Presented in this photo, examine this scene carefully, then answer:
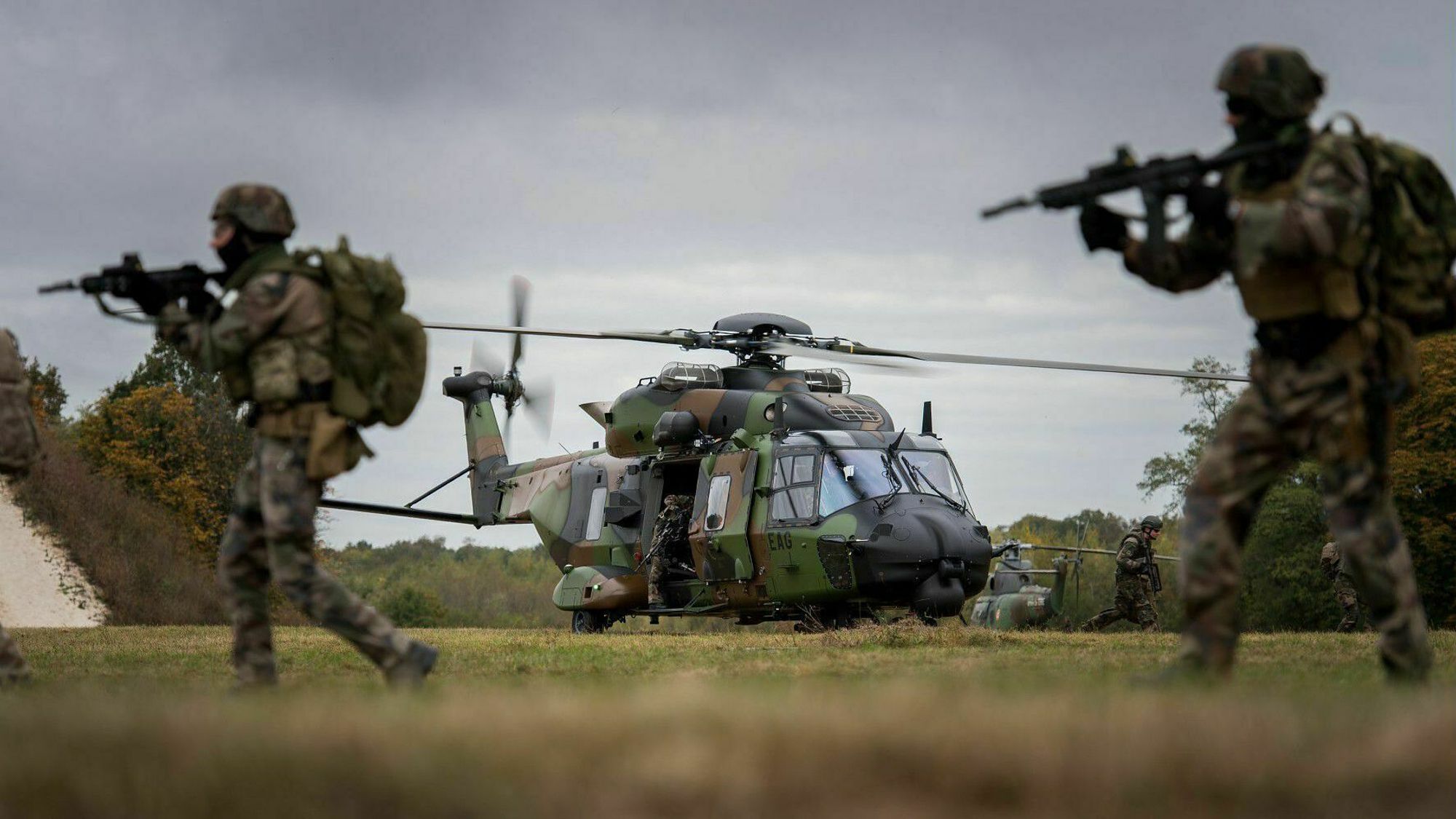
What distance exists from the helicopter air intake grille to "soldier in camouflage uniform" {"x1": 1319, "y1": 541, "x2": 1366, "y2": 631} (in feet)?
21.6

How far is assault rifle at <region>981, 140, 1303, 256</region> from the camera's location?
5602 millimetres

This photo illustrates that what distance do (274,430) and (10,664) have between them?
2.03 m

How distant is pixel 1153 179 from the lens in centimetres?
579

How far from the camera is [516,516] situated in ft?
67.0

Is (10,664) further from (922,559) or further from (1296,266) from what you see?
(922,559)

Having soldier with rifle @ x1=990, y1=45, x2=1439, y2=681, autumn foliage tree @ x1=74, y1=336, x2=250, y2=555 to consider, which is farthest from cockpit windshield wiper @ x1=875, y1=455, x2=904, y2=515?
autumn foliage tree @ x1=74, y1=336, x2=250, y2=555

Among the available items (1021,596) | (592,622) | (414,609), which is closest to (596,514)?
(592,622)

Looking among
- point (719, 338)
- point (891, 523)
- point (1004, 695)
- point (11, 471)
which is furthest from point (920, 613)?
point (1004, 695)

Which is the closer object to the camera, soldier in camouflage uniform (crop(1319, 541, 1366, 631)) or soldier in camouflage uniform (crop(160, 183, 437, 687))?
soldier in camouflage uniform (crop(160, 183, 437, 687))

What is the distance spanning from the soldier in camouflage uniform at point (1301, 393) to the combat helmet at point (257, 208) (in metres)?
3.93

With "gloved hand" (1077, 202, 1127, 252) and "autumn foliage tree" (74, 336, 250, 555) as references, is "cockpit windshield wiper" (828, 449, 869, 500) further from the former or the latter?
"autumn foliage tree" (74, 336, 250, 555)

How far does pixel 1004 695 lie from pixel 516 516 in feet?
54.0

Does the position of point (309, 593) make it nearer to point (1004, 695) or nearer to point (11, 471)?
point (11, 471)

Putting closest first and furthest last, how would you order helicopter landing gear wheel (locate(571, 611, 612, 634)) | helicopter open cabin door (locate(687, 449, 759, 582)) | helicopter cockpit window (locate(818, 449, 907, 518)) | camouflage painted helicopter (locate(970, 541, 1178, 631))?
helicopter cockpit window (locate(818, 449, 907, 518)) → helicopter open cabin door (locate(687, 449, 759, 582)) → helicopter landing gear wheel (locate(571, 611, 612, 634)) → camouflage painted helicopter (locate(970, 541, 1178, 631))
